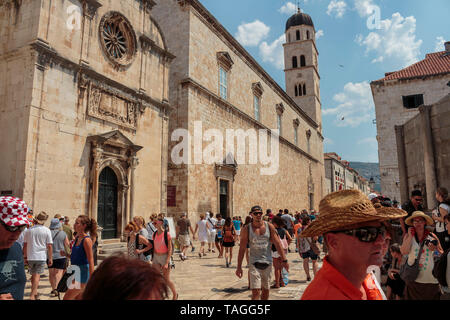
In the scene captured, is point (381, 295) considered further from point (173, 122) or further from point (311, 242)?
point (173, 122)

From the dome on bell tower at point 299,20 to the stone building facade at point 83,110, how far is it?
36.9 meters

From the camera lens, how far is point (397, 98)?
81.5 feet

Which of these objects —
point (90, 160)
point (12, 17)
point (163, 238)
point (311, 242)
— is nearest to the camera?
point (163, 238)

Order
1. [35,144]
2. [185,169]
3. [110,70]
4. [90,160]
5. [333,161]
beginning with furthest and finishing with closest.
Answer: [333,161], [185,169], [110,70], [90,160], [35,144]

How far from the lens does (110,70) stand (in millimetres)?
11797

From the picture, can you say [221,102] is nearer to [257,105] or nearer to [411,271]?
[257,105]

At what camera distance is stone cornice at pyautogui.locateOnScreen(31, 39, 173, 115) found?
918 centimetres

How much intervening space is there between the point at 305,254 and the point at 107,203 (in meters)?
7.42

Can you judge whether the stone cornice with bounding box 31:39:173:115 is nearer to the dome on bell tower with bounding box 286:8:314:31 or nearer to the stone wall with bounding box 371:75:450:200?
the stone wall with bounding box 371:75:450:200

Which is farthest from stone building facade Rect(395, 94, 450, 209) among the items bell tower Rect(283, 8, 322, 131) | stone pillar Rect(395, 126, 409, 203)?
bell tower Rect(283, 8, 322, 131)

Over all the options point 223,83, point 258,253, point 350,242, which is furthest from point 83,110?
point 223,83

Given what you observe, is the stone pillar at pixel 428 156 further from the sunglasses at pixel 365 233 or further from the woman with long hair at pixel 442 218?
the sunglasses at pixel 365 233

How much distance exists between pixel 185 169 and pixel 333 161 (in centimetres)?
4739
